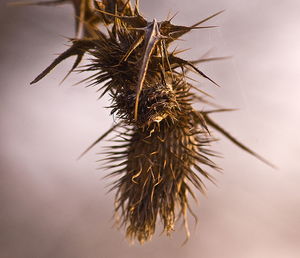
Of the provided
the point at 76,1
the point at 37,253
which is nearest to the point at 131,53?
the point at 76,1

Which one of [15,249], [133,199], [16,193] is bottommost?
[15,249]

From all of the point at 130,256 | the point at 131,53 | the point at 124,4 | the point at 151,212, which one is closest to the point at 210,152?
the point at 151,212

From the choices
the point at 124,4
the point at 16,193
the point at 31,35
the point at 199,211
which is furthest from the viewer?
the point at 199,211

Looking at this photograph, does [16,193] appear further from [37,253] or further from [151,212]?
[151,212]

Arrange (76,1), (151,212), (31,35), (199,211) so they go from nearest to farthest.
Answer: (76,1) → (151,212) → (31,35) → (199,211)

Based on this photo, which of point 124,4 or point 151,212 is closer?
point 124,4

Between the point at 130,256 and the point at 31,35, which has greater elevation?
the point at 31,35
